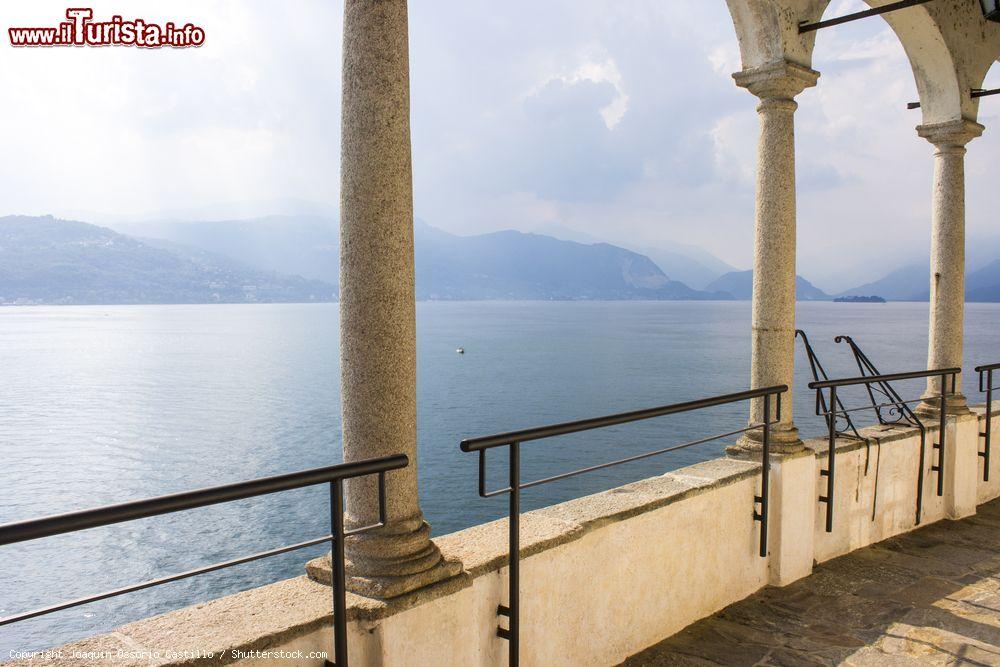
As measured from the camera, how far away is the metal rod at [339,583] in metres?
2.01

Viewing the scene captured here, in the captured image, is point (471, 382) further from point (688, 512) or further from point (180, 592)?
point (688, 512)

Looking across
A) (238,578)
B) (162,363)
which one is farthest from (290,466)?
(162,363)

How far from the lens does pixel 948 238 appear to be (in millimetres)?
6000

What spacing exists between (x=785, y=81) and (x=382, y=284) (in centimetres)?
308

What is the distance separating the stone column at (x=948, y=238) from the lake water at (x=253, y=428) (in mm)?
15583

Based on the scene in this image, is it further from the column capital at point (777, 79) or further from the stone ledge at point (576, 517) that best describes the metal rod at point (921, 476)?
the column capital at point (777, 79)

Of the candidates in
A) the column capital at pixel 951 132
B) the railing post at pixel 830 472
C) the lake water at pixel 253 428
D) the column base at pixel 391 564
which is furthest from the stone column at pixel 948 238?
the lake water at pixel 253 428

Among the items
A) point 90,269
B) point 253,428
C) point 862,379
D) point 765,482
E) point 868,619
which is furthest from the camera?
point 90,269

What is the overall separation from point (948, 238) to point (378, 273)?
5.28 meters

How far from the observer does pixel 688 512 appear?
376 centimetres

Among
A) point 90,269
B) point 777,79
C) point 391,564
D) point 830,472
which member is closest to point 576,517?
point 391,564

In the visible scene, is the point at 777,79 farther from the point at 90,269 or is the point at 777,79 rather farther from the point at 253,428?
the point at 90,269

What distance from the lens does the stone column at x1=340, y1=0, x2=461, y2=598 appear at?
2.65 meters

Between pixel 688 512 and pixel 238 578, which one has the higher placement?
pixel 688 512
